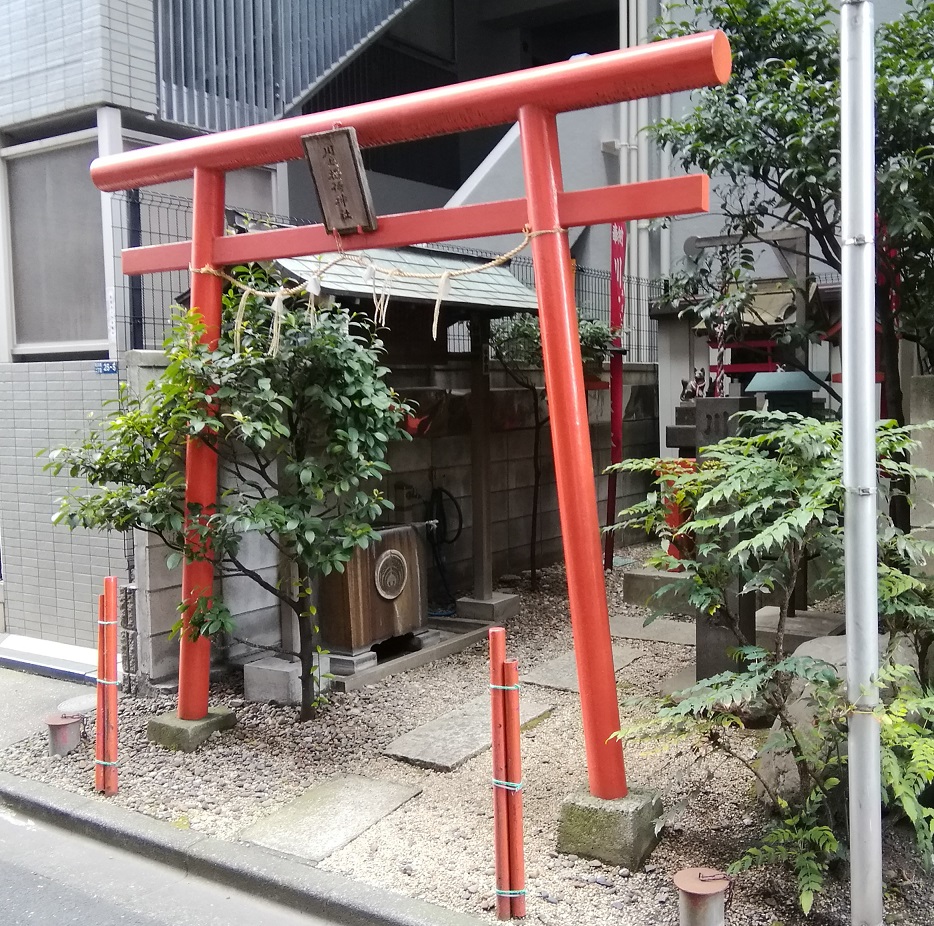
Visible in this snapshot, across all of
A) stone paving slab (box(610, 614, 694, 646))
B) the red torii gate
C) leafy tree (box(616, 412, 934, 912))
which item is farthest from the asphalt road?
stone paving slab (box(610, 614, 694, 646))

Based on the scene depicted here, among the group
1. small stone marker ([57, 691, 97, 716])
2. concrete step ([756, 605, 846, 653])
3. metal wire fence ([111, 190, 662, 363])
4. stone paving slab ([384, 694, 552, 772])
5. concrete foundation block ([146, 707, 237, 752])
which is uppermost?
metal wire fence ([111, 190, 662, 363])

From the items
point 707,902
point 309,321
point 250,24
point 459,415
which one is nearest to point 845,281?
point 707,902

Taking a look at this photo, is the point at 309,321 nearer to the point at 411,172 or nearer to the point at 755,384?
the point at 755,384

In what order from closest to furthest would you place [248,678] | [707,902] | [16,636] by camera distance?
[707,902], [248,678], [16,636]

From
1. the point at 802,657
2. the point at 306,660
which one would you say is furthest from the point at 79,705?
the point at 802,657


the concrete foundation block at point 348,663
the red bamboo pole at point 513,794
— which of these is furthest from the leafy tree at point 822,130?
the concrete foundation block at point 348,663

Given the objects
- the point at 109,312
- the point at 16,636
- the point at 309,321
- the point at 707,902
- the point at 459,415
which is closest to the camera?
the point at 707,902

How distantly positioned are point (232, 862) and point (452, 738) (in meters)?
1.82

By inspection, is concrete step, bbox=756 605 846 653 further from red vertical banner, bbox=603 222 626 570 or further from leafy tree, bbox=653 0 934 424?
red vertical banner, bbox=603 222 626 570

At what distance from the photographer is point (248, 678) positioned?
6422 mm

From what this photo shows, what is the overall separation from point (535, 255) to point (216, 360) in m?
2.11

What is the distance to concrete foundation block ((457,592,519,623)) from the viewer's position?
8398 mm

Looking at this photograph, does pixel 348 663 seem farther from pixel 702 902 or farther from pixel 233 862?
pixel 702 902

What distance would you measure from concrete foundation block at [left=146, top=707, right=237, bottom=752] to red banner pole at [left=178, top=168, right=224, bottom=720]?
262 millimetres
